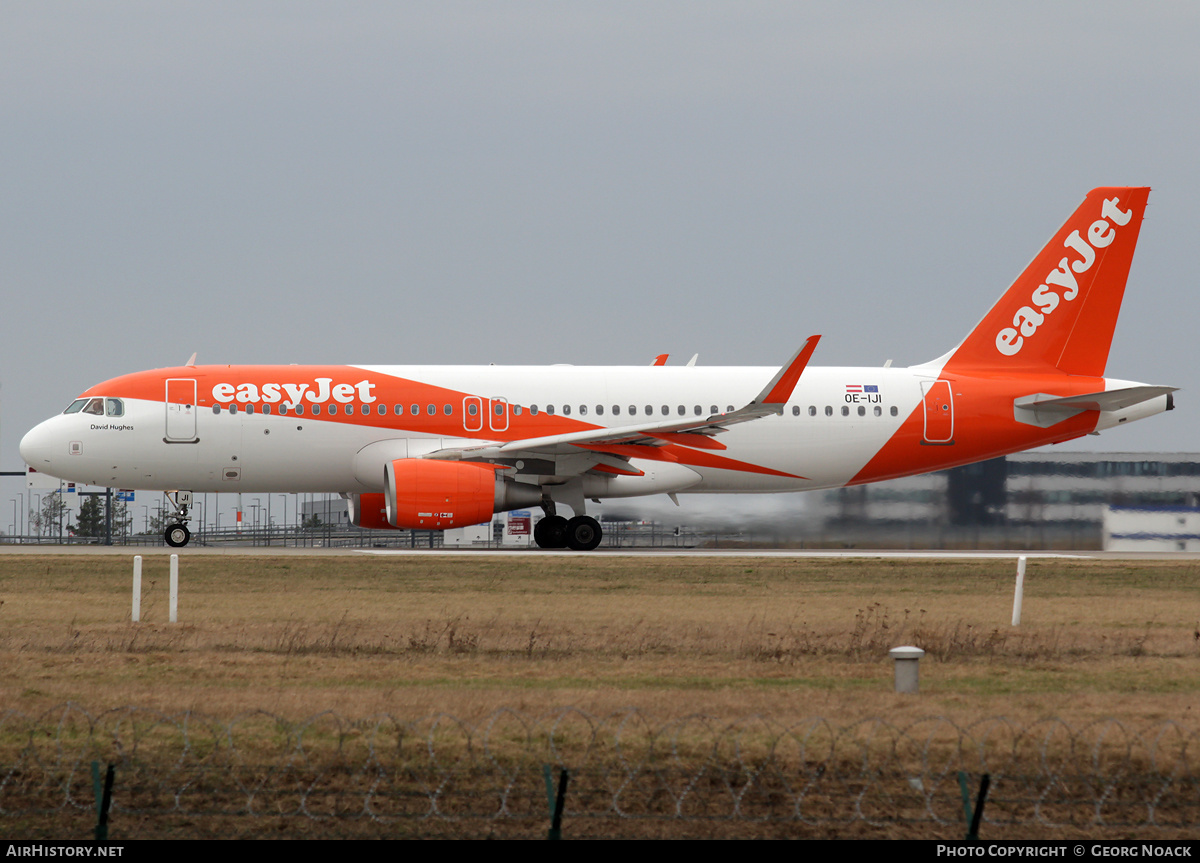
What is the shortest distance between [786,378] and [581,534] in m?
5.95

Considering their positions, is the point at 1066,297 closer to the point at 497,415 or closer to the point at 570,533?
the point at 570,533

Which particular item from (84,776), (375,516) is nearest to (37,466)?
(375,516)

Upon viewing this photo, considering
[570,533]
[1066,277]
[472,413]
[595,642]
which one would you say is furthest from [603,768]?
[1066,277]

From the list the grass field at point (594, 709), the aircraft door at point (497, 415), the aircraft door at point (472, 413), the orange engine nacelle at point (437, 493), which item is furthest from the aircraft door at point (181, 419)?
the grass field at point (594, 709)

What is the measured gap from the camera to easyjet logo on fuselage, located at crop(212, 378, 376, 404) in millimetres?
28625

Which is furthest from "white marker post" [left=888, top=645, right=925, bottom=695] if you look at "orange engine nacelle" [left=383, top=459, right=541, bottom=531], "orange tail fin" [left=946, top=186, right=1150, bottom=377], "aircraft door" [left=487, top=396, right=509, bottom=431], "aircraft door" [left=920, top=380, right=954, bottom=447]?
"orange tail fin" [left=946, top=186, right=1150, bottom=377]

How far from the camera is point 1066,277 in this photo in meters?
31.4

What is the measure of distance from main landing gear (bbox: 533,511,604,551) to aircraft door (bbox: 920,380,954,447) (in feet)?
25.7

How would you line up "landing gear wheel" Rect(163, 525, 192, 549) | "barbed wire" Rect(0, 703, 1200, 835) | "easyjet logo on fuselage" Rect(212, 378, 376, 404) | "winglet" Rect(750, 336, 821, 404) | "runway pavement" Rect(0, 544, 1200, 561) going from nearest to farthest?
"barbed wire" Rect(0, 703, 1200, 835), "winglet" Rect(750, 336, 821, 404), "runway pavement" Rect(0, 544, 1200, 561), "easyjet logo on fuselage" Rect(212, 378, 376, 404), "landing gear wheel" Rect(163, 525, 192, 549)

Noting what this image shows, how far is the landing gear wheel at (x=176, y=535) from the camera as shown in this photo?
96.0 feet

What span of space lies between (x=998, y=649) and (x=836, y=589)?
6.50m

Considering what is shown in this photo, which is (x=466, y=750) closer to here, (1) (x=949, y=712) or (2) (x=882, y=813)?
(2) (x=882, y=813)

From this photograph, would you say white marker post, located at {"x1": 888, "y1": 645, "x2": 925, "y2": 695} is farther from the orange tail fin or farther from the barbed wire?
the orange tail fin

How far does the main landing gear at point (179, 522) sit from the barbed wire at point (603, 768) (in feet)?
64.0
